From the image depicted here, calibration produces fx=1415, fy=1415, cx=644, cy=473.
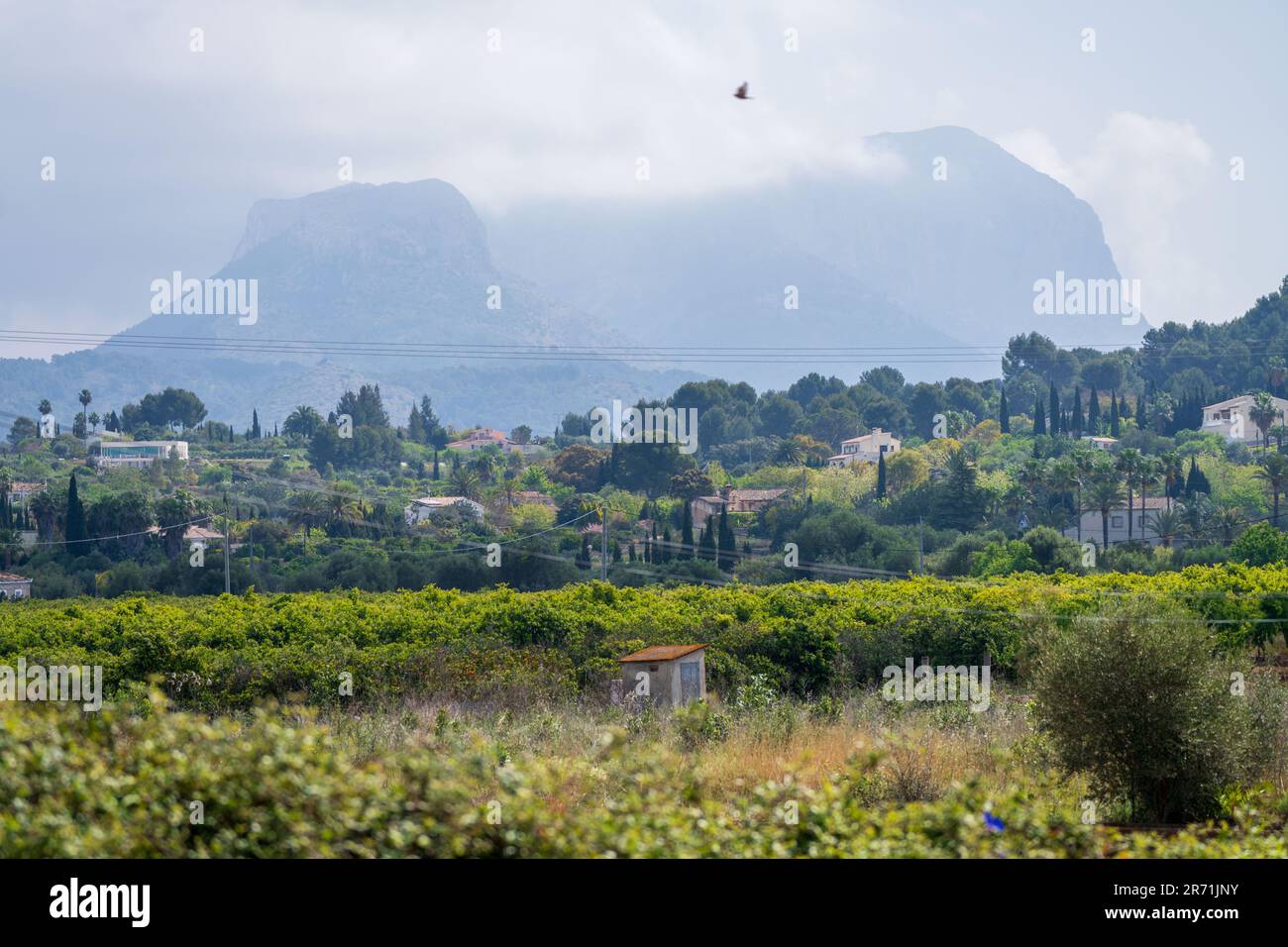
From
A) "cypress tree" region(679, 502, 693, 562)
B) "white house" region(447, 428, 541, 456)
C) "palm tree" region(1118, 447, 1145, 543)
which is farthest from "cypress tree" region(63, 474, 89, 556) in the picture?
"white house" region(447, 428, 541, 456)

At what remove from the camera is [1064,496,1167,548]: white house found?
86.8m

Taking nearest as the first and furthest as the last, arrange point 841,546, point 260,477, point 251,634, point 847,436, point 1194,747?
1. point 1194,747
2. point 251,634
3. point 841,546
4. point 260,477
5. point 847,436

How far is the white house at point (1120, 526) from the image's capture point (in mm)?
86812

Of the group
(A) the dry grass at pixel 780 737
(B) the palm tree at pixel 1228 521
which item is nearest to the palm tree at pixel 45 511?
(B) the palm tree at pixel 1228 521

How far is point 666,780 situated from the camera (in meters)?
8.40

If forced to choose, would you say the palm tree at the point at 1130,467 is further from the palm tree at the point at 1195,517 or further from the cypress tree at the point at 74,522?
the cypress tree at the point at 74,522

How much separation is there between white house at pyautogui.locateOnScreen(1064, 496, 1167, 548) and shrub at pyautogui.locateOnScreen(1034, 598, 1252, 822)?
2890 inches

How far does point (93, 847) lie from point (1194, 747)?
11.3 meters

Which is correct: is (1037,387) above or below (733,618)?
above

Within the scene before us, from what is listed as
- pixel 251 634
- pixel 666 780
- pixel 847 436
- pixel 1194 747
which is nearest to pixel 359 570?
pixel 251 634

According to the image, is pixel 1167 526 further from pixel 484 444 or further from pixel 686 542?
pixel 484 444

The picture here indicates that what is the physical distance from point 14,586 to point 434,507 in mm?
39896

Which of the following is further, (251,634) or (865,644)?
(251,634)

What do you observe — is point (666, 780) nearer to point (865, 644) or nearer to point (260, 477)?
point (865, 644)
